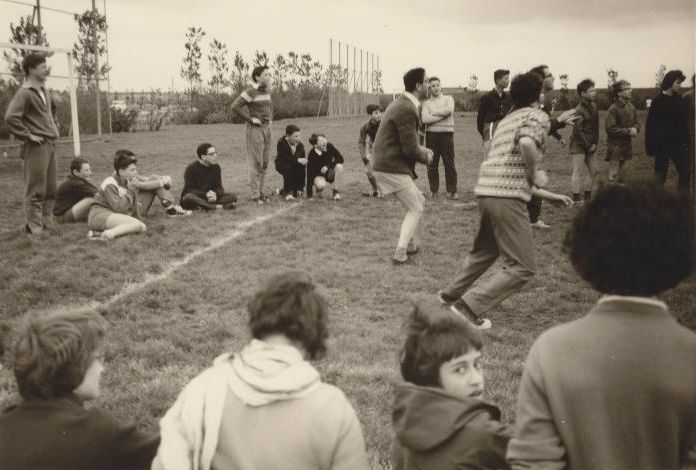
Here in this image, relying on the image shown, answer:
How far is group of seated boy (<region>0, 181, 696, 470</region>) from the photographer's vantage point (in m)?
1.68

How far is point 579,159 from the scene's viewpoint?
10.7 meters

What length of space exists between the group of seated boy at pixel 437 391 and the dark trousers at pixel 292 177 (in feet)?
30.8

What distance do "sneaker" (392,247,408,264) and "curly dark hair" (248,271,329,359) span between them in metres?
5.04

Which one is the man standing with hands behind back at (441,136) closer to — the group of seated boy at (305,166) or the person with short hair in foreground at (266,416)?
the group of seated boy at (305,166)

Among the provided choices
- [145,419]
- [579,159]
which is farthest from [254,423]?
[579,159]

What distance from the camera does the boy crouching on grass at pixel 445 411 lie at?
2020mm

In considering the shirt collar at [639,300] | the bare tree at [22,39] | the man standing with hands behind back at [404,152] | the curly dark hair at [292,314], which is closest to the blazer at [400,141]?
the man standing with hands behind back at [404,152]

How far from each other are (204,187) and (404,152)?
4.30m

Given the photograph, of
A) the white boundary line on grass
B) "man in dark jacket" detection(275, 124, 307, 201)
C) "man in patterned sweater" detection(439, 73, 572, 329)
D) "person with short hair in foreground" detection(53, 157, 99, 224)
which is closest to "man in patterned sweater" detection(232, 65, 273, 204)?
"man in dark jacket" detection(275, 124, 307, 201)

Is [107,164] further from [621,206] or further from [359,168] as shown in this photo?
[621,206]

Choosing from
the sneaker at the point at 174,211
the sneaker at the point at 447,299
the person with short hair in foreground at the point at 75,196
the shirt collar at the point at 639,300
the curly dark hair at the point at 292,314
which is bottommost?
the sneaker at the point at 447,299

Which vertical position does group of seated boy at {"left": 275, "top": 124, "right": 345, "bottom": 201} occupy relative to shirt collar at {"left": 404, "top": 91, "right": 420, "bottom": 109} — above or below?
below

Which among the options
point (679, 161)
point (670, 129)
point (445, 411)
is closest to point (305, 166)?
point (670, 129)

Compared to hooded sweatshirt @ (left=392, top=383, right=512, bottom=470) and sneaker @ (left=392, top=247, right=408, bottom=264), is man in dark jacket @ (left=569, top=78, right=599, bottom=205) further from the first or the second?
hooded sweatshirt @ (left=392, top=383, right=512, bottom=470)
